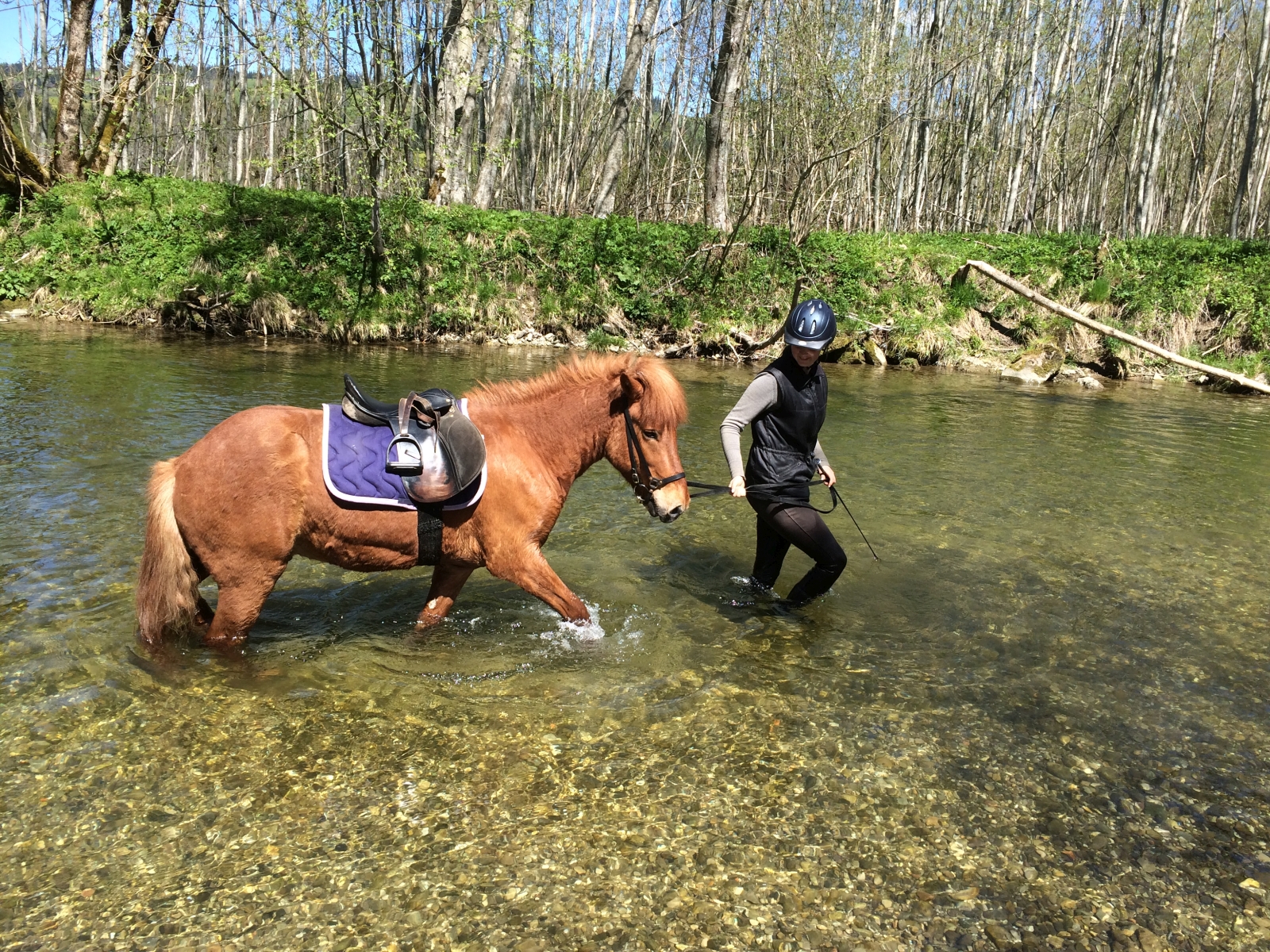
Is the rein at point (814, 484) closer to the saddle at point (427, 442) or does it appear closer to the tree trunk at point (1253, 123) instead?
the saddle at point (427, 442)

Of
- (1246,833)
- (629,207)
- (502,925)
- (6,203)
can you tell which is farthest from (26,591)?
(629,207)

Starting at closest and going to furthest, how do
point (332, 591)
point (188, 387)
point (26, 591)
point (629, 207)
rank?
1. point (26, 591)
2. point (332, 591)
3. point (188, 387)
4. point (629, 207)

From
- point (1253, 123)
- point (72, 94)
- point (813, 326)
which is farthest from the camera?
point (1253, 123)

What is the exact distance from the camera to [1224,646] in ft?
19.2

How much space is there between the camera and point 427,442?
4.64 meters

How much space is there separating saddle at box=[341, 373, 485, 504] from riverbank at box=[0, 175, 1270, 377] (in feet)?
52.4

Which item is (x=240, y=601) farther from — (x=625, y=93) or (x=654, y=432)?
(x=625, y=93)

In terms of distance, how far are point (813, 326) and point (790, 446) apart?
0.90 m

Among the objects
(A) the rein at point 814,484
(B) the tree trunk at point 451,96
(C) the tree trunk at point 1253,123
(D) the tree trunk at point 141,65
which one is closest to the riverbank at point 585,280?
(D) the tree trunk at point 141,65

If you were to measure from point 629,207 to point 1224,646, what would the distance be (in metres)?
33.1

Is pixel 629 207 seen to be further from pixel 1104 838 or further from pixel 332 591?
pixel 1104 838

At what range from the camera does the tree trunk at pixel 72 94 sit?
61.6 ft

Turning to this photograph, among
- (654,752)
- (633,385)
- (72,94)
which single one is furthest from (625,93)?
(654,752)

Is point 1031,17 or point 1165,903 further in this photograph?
point 1031,17
